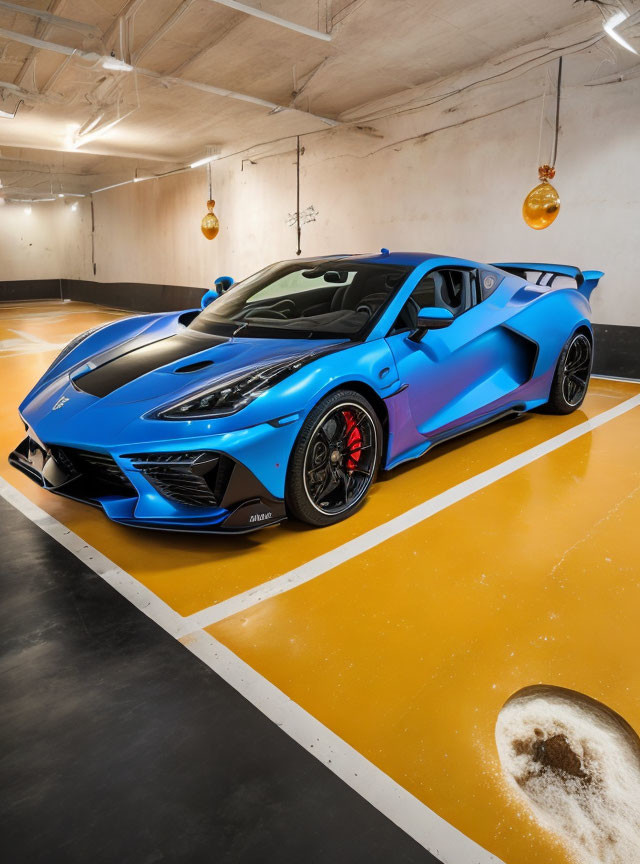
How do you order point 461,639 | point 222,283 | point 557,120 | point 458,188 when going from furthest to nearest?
point 458,188
point 557,120
point 222,283
point 461,639

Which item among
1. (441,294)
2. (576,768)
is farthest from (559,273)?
(576,768)

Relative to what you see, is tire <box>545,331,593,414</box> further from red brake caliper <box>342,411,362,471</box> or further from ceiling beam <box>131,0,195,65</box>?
ceiling beam <box>131,0,195,65</box>

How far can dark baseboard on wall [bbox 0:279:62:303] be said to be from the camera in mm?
17625

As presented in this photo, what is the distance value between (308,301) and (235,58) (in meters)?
4.52

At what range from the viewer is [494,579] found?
2.28 metres

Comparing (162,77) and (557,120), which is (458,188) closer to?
(557,120)

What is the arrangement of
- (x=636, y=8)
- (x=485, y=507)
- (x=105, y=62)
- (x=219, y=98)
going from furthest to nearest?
(x=219, y=98) < (x=105, y=62) < (x=636, y=8) < (x=485, y=507)

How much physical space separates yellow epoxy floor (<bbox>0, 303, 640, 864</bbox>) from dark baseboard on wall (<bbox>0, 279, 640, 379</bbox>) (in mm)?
3085

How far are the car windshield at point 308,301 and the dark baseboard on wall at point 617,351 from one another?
3899 mm

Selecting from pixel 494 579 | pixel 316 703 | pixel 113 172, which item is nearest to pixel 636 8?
pixel 494 579

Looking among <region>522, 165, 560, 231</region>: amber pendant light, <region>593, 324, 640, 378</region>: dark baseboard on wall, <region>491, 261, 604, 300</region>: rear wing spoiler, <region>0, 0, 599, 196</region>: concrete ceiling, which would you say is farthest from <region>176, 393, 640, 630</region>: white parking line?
<region>0, 0, 599, 196</region>: concrete ceiling

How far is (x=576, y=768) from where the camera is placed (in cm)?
144

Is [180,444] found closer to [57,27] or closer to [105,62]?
[105,62]

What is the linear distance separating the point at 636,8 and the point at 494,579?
4.90 meters
